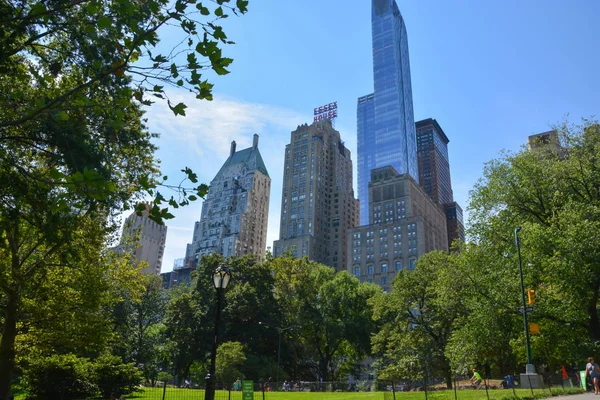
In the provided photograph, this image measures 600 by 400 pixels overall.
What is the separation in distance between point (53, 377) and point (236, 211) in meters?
140

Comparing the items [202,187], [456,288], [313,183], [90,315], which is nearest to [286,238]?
[313,183]

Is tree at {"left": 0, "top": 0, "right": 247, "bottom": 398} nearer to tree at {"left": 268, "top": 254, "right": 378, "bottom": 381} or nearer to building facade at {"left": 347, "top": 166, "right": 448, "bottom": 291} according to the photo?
tree at {"left": 268, "top": 254, "right": 378, "bottom": 381}

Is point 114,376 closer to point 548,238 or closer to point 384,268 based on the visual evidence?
point 548,238

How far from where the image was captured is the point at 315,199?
16562 centimetres

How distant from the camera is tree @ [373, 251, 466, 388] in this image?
135 feet

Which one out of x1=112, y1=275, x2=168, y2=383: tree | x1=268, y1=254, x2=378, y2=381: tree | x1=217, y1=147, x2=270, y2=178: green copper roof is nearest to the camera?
x1=268, y1=254, x2=378, y2=381: tree

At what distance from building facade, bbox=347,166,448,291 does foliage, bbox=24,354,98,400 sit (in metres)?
124

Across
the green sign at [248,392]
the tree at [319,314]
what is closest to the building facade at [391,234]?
the tree at [319,314]

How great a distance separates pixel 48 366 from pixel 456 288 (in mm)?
27039

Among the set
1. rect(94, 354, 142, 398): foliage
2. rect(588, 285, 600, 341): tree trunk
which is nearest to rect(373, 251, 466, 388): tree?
rect(588, 285, 600, 341): tree trunk

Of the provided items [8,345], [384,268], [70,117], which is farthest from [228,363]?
[384,268]

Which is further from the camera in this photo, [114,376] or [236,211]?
[236,211]

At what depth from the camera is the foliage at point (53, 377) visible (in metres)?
23.3

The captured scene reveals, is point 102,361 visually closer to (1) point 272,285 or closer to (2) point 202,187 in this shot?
(2) point 202,187
